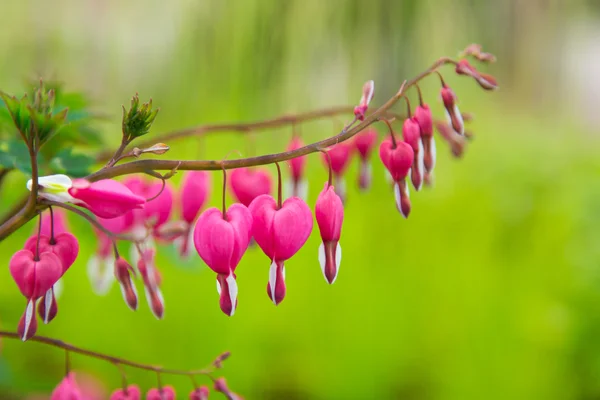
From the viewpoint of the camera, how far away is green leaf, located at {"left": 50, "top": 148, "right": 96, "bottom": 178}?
1.77 feet

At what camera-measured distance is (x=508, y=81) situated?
5031mm

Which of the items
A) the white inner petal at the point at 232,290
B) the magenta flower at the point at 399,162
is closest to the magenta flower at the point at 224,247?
the white inner petal at the point at 232,290

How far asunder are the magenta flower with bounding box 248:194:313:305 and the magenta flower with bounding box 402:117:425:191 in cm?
8

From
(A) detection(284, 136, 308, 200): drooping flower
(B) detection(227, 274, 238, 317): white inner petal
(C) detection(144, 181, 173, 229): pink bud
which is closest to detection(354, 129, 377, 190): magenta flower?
(A) detection(284, 136, 308, 200): drooping flower

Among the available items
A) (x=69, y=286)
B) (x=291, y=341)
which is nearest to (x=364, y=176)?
(x=291, y=341)

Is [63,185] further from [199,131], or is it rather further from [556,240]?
[556,240]

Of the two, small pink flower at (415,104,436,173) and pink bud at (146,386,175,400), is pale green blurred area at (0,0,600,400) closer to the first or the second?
pink bud at (146,386,175,400)

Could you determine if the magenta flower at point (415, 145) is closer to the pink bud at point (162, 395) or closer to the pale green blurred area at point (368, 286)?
the pink bud at point (162, 395)

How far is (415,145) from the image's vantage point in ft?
1.53

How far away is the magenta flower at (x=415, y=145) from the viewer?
461 millimetres

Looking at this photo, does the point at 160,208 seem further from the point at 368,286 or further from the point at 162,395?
the point at 368,286

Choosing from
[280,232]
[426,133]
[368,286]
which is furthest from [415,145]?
[368,286]

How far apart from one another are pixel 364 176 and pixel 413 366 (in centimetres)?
126

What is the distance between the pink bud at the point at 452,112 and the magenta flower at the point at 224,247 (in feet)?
0.54
